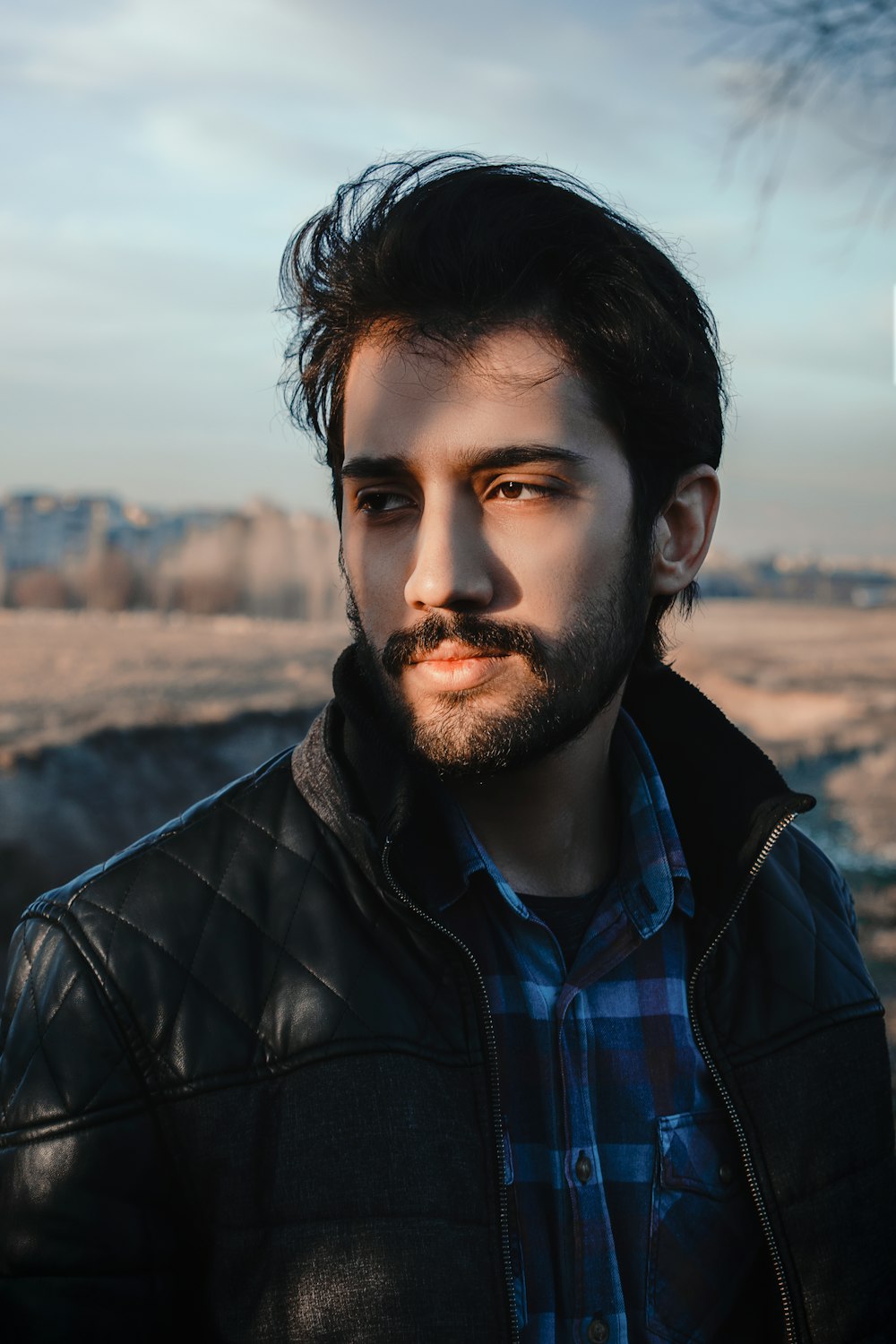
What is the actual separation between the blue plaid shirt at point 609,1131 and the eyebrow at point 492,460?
0.58 metres

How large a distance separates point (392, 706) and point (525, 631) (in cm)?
25

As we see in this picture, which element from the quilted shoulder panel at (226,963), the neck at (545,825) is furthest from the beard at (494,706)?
the quilted shoulder panel at (226,963)

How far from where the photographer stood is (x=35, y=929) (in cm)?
152

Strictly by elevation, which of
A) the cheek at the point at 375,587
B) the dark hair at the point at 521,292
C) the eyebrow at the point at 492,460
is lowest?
the cheek at the point at 375,587

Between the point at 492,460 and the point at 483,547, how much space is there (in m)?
0.13

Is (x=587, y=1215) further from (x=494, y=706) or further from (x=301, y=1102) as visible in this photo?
(x=494, y=706)

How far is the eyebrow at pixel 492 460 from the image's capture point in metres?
1.67

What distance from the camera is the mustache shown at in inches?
65.1

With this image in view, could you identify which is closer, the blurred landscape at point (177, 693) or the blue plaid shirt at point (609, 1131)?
the blue plaid shirt at point (609, 1131)

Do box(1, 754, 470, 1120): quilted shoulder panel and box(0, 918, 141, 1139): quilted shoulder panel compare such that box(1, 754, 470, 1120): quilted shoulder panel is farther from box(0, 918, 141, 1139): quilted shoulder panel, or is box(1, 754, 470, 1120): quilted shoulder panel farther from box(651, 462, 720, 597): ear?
box(651, 462, 720, 597): ear

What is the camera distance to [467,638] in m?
1.66

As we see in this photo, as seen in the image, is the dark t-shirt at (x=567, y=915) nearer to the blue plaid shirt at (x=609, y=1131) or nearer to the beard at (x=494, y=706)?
the blue plaid shirt at (x=609, y=1131)

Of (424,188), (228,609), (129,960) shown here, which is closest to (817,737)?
(228,609)

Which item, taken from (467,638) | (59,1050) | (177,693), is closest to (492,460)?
(467,638)
